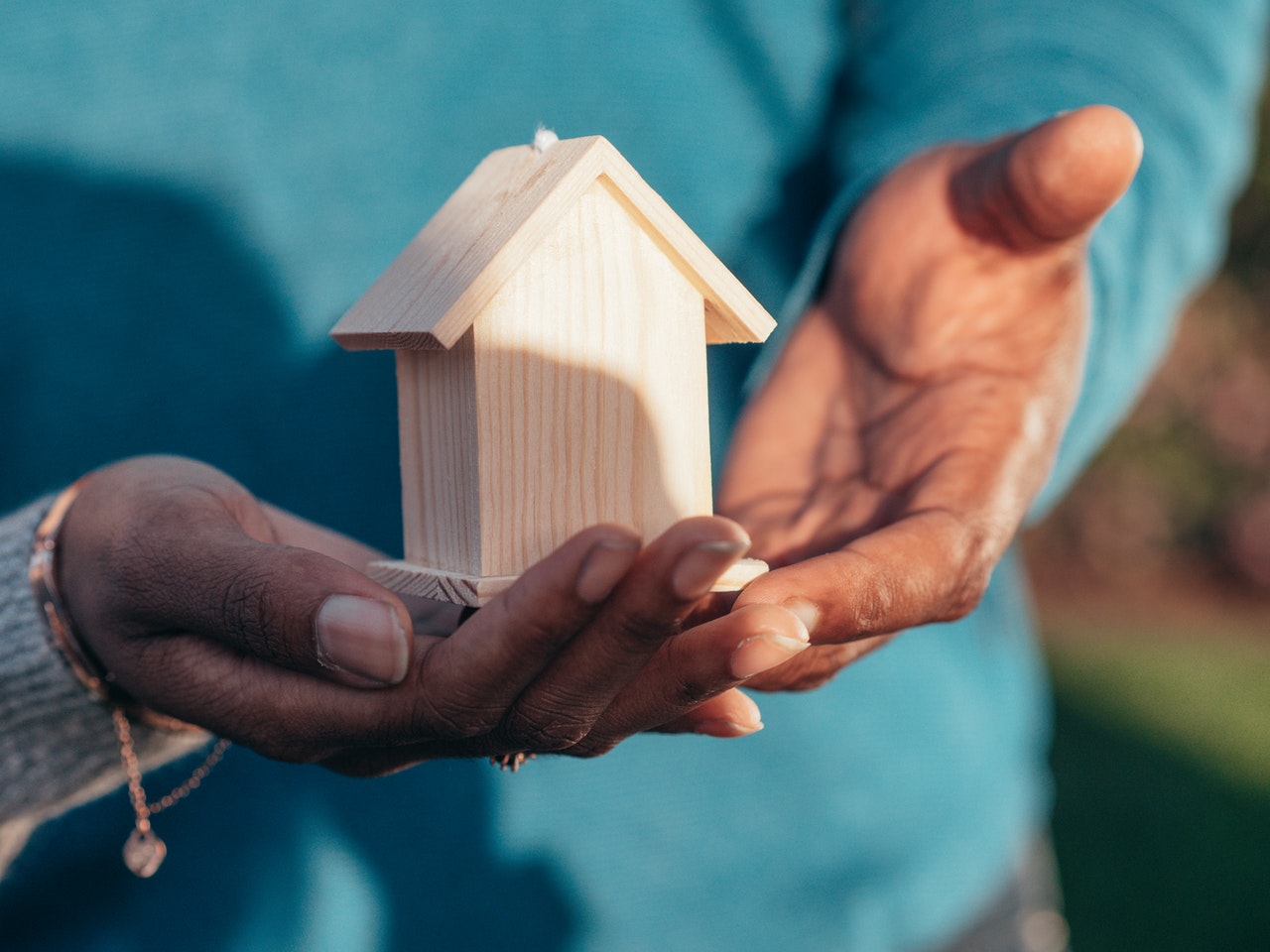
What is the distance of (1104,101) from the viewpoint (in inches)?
113

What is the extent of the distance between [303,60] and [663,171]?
92 cm

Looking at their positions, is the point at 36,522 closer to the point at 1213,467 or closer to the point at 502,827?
the point at 502,827

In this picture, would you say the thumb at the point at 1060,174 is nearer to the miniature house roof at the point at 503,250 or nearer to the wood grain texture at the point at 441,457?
the miniature house roof at the point at 503,250

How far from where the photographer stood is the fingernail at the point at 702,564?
54.2 inches

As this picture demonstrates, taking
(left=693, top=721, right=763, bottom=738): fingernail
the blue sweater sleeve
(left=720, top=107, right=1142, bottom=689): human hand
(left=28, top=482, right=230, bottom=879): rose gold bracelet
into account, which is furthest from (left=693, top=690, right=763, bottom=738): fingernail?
the blue sweater sleeve

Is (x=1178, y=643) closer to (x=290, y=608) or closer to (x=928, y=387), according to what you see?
(x=928, y=387)

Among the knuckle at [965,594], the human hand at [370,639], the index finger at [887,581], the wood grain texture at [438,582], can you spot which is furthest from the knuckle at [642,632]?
the knuckle at [965,594]

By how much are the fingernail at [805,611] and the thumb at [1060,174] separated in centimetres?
94

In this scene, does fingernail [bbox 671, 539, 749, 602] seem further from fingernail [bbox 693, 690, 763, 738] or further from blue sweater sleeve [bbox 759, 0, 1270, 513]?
blue sweater sleeve [bbox 759, 0, 1270, 513]

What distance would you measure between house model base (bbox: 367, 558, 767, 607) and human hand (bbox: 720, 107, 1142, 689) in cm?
17

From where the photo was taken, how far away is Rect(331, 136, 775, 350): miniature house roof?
1.91 m

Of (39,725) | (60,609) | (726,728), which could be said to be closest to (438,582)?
(726,728)

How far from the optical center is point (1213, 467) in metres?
10.4

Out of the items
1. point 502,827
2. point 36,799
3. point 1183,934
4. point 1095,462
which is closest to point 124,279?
point 36,799
